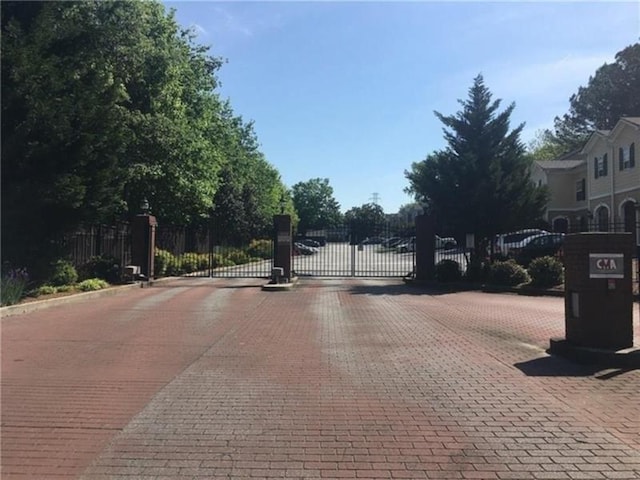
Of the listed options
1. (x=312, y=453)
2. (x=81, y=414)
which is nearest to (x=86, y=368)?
(x=81, y=414)

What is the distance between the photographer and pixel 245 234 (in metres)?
41.8

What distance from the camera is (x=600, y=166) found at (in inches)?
1455

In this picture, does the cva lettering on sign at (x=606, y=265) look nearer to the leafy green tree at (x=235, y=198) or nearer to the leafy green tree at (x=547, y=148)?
the leafy green tree at (x=235, y=198)

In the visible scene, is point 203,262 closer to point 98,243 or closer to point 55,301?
point 98,243

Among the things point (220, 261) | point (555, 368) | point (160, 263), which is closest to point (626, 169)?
point (220, 261)

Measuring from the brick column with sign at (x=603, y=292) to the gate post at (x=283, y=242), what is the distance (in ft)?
42.7

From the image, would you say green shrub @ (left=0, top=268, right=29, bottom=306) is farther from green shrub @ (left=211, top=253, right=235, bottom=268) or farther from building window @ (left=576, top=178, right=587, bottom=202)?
building window @ (left=576, top=178, right=587, bottom=202)

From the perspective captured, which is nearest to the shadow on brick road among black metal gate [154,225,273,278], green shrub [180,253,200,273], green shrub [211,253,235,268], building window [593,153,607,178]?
black metal gate [154,225,273,278]

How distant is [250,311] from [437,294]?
6.54m

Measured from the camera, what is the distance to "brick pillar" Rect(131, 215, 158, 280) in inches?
811

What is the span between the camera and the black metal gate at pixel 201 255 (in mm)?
24156

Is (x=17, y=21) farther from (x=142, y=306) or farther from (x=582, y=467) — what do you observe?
(x=582, y=467)

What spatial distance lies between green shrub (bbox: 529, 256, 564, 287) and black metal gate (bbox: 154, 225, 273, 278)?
36.8ft

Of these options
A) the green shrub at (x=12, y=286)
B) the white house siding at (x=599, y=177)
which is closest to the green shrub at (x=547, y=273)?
the green shrub at (x=12, y=286)
